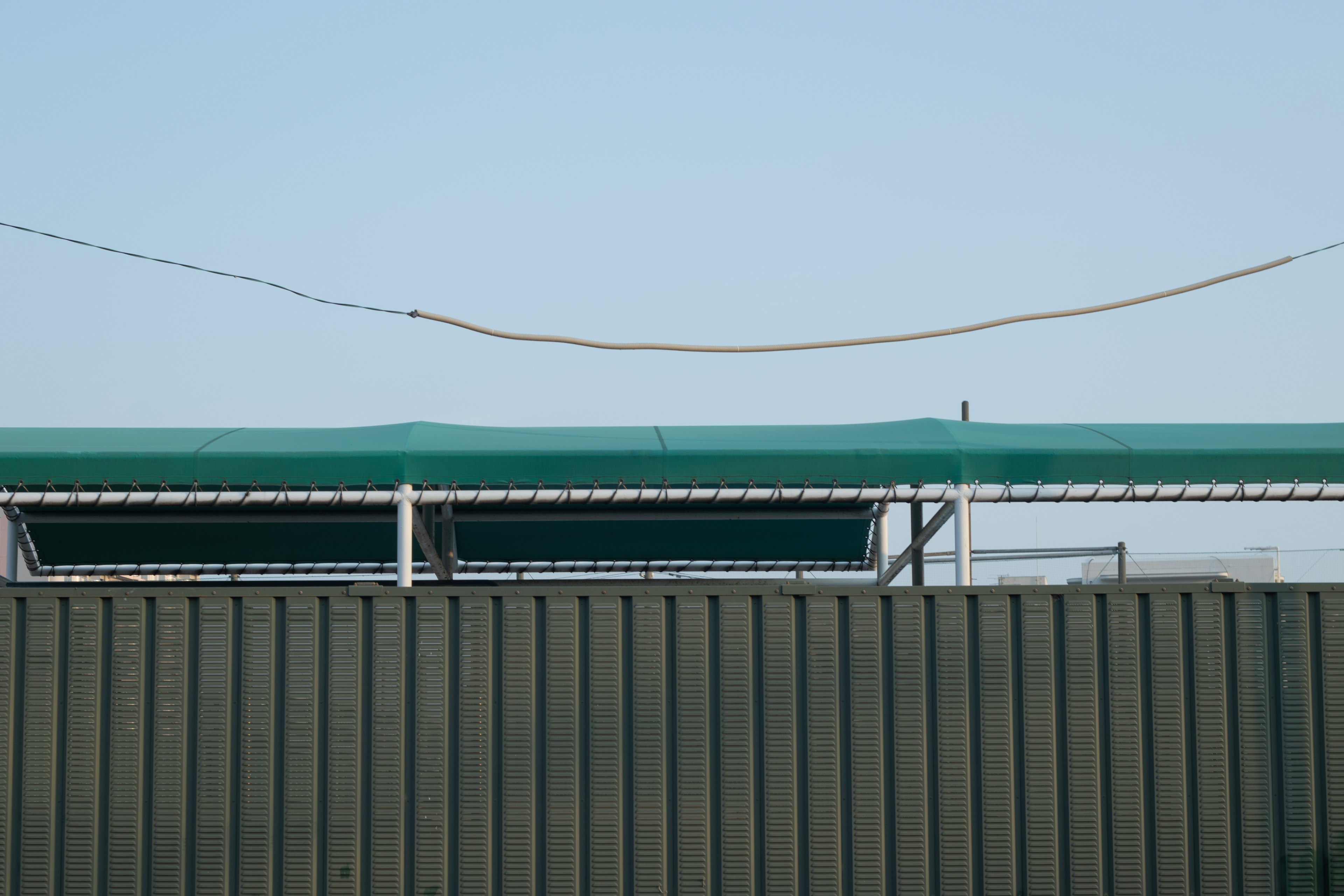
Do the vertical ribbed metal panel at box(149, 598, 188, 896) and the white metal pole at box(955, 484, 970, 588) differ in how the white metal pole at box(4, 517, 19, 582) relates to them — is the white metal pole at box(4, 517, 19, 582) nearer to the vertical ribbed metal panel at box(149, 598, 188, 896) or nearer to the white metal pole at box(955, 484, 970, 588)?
the vertical ribbed metal panel at box(149, 598, 188, 896)

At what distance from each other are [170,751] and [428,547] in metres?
5.19

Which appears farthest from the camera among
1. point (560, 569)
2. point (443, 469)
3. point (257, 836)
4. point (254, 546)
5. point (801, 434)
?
point (560, 569)

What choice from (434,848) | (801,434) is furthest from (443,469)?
(434,848)

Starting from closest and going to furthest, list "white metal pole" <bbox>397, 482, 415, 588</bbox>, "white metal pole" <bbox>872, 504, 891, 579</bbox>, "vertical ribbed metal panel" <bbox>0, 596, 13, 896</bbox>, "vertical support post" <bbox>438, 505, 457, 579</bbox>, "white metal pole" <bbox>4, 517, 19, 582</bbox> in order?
"vertical ribbed metal panel" <bbox>0, 596, 13, 896</bbox> < "white metal pole" <bbox>397, 482, 415, 588</bbox> < "white metal pole" <bbox>4, 517, 19, 582</bbox> < "vertical support post" <bbox>438, 505, 457, 579</bbox> < "white metal pole" <bbox>872, 504, 891, 579</bbox>

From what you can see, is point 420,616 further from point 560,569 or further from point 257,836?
point 560,569

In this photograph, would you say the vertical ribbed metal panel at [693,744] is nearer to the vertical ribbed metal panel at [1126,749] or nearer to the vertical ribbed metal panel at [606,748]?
the vertical ribbed metal panel at [606,748]

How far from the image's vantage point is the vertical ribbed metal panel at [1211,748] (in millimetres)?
6488

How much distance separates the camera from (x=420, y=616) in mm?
6492

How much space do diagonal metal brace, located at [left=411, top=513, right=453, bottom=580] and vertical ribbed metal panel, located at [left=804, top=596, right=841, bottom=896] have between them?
14.8ft

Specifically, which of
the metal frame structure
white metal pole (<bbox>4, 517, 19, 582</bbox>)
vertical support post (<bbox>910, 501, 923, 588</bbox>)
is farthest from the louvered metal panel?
white metal pole (<bbox>4, 517, 19, 582</bbox>)

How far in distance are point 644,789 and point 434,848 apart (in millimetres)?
1172

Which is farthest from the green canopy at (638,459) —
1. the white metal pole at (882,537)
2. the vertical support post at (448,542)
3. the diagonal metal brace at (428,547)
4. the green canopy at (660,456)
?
the white metal pole at (882,537)

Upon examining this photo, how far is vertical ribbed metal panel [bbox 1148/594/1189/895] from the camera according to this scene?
649cm

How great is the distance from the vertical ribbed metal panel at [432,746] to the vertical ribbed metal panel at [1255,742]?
14.2 ft
